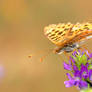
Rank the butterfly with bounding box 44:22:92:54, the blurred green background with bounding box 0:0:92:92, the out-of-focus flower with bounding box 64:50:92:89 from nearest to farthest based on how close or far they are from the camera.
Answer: the out-of-focus flower with bounding box 64:50:92:89 → the butterfly with bounding box 44:22:92:54 → the blurred green background with bounding box 0:0:92:92

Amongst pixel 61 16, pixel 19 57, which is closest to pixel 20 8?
pixel 61 16

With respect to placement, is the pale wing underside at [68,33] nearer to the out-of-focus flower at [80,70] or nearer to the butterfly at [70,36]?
the butterfly at [70,36]

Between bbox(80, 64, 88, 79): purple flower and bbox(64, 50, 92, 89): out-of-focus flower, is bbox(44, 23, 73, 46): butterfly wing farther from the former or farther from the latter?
bbox(80, 64, 88, 79): purple flower

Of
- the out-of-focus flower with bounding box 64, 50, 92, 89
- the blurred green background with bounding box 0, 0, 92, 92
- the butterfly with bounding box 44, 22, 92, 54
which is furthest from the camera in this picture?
the blurred green background with bounding box 0, 0, 92, 92

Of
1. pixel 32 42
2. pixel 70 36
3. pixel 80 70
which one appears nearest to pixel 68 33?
pixel 70 36

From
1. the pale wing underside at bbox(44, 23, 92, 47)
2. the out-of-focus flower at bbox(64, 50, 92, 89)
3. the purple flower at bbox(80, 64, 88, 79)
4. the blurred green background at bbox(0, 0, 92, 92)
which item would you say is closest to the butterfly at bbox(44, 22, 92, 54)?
the pale wing underside at bbox(44, 23, 92, 47)

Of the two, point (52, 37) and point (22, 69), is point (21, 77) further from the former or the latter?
point (52, 37)
